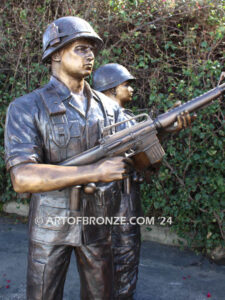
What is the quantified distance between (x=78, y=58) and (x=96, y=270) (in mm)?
1346

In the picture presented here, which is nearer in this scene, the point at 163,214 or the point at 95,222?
the point at 95,222

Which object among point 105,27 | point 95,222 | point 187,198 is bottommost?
point 187,198

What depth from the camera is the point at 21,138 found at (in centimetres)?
177

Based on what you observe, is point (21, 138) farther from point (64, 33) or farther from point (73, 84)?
point (64, 33)

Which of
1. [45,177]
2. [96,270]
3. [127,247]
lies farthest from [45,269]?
[127,247]

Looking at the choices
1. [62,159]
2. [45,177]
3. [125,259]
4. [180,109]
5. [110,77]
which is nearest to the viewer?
[45,177]

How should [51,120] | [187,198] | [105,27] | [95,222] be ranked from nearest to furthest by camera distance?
1. [51,120]
2. [95,222]
3. [187,198]
4. [105,27]

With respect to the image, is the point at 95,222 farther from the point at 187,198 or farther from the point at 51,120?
the point at 187,198

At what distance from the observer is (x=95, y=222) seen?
200cm

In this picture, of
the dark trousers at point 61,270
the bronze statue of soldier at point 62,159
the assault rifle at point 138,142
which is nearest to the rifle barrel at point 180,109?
the assault rifle at point 138,142

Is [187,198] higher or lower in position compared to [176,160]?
lower

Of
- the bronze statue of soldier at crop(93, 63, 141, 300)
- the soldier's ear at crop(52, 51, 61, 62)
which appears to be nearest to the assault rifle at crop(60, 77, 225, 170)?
the soldier's ear at crop(52, 51, 61, 62)

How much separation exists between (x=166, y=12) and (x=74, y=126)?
3.67 metres

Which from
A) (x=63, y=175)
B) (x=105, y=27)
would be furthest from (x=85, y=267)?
(x=105, y=27)
